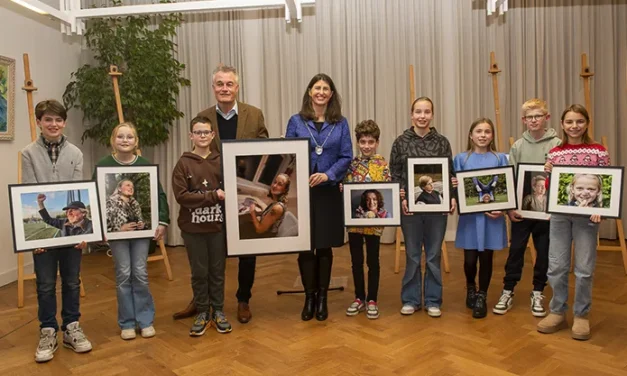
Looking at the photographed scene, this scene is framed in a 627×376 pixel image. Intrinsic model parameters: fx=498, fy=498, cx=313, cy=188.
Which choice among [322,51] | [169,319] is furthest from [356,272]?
[322,51]

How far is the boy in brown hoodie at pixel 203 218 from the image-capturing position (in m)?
3.23

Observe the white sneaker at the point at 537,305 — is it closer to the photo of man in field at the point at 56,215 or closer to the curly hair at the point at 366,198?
the curly hair at the point at 366,198

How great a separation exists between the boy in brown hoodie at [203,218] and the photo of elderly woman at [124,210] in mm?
280

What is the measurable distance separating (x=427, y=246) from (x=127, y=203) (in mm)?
2086

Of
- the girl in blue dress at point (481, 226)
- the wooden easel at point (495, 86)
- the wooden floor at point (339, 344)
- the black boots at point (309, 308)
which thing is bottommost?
the wooden floor at point (339, 344)

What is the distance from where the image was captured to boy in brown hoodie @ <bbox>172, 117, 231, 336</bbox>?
10.6ft

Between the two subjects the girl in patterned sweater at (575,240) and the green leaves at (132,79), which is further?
the green leaves at (132,79)

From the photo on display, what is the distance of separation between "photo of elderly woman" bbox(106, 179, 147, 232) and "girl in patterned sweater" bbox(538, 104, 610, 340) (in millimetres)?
2693

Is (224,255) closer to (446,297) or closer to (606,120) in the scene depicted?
(446,297)

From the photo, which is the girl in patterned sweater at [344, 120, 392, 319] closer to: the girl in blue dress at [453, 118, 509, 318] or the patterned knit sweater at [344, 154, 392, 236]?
the patterned knit sweater at [344, 154, 392, 236]

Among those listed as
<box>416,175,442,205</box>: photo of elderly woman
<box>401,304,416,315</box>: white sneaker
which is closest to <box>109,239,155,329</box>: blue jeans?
<box>401,304,416,315</box>: white sneaker

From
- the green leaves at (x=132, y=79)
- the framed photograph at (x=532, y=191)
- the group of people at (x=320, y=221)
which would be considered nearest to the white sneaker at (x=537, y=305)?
the group of people at (x=320, y=221)

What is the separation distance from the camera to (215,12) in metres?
6.57

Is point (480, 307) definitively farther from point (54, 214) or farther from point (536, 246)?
point (54, 214)
